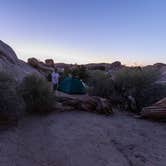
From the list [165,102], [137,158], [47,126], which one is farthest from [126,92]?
[137,158]

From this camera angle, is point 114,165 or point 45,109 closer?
point 114,165

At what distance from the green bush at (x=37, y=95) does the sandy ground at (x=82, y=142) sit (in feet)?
2.49

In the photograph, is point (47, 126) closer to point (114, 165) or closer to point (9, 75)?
point (9, 75)

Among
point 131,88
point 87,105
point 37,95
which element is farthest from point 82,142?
point 131,88

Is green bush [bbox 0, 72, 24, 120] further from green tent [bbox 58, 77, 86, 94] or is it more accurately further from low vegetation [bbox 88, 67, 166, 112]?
green tent [bbox 58, 77, 86, 94]

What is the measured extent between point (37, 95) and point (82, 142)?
168 inches

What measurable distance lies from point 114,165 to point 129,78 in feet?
32.9

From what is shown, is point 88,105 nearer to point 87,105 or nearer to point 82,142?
point 87,105

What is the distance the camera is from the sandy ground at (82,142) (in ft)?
20.8

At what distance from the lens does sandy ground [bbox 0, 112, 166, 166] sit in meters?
6.33

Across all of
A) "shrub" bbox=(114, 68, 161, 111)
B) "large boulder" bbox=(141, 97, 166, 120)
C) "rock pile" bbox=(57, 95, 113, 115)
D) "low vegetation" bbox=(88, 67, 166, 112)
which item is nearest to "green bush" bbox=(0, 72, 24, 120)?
"rock pile" bbox=(57, 95, 113, 115)

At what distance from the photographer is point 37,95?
11164 millimetres

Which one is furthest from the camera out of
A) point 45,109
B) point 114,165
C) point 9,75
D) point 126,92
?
point 126,92

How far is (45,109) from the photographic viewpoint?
11062 mm
